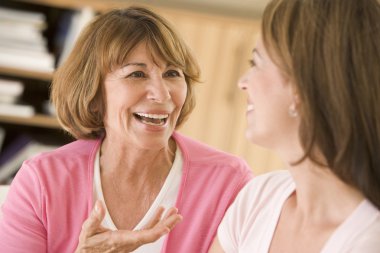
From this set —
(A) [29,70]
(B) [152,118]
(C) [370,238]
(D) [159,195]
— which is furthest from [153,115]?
(A) [29,70]

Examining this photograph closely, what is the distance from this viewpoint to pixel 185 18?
3311 mm

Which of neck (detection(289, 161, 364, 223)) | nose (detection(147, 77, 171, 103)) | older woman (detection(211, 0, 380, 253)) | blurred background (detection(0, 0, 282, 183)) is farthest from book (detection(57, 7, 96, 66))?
neck (detection(289, 161, 364, 223))

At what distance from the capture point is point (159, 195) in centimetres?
176

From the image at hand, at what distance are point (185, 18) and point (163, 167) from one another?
1.64m

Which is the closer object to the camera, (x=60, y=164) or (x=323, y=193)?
(x=323, y=193)

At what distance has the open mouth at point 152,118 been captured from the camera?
174 cm

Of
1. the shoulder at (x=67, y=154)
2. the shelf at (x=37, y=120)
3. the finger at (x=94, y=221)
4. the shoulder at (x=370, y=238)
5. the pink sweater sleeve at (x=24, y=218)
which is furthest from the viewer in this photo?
the shelf at (x=37, y=120)

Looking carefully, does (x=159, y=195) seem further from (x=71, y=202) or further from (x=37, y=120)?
(x=37, y=120)

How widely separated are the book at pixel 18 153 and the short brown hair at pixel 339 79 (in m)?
2.22

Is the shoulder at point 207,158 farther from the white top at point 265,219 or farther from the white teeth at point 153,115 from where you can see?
the white top at point 265,219

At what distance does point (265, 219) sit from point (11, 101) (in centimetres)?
212

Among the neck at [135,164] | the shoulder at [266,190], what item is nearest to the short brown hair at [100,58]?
the neck at [135,164]

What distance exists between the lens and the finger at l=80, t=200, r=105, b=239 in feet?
4.53

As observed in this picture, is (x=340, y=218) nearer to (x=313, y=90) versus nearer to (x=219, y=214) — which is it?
(x=313, y=90)
